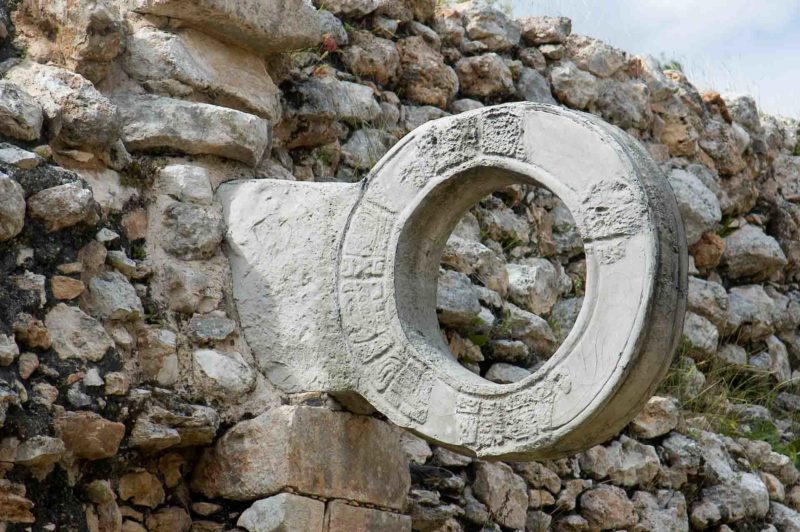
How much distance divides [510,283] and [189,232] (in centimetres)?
164

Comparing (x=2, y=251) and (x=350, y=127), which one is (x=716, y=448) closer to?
(x=350, y=127)

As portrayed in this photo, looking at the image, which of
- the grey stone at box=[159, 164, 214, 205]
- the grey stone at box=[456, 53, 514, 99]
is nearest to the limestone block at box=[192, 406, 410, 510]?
the grey stone at box=[159, 164, 214, 205]

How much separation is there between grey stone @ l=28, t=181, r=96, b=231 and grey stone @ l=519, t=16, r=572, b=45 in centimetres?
306

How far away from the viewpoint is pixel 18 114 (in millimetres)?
4242

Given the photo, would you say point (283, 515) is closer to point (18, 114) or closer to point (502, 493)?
point (502, 493)

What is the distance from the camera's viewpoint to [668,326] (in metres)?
3.87

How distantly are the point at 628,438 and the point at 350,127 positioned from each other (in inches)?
71.8

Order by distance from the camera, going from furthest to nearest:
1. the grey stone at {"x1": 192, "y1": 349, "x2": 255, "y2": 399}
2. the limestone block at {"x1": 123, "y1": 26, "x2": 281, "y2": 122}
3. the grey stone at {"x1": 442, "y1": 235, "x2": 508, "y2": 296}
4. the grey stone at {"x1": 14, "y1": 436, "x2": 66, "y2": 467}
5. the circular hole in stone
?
the grey stone at {"x1": 442, "y1": 235, "x2": 508, "y2": 296}
the circular hole in stone
the limestone block at {"x1": 123, "y1": 26, "x2": 281, "y2": 122}
the grey stone at {"x1": 192, "y1": 349, "x2": 255, "y2": 399}
the grey stone at {"x1": 14, "y1": 436, "x2": 66, "y2": 467}

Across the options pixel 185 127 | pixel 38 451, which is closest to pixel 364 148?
pixel 185 127

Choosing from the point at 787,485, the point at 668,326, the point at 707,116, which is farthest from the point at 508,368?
the point at 707,116

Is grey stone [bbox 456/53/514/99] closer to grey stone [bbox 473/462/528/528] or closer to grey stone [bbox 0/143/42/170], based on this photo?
grey stone [bbox 473/462/528/528]

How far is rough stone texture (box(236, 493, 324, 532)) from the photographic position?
14.1 feet

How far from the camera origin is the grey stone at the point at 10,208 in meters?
4.01

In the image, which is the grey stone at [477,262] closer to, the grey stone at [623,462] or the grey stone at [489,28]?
the grey stone at [623,462]
